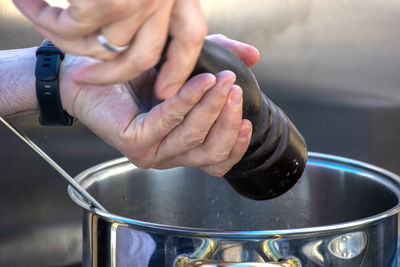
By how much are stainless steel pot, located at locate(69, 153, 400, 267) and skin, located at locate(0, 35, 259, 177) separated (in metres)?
0.08

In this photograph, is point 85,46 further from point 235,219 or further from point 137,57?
point 235,219

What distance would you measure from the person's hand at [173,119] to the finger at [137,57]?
0.11 m

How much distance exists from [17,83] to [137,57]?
1.10ft

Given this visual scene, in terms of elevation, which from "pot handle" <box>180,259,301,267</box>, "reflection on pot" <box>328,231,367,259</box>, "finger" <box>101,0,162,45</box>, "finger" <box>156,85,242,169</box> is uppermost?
"finger" <box>101,0,162,45</box>

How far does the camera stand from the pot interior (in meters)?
0.79

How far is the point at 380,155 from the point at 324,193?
26cm

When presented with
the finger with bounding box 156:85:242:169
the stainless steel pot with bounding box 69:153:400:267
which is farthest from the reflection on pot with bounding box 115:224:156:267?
the finger with bounding box 156:85:242:169

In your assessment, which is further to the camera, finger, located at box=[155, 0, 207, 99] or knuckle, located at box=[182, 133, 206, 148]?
knuckle, located at box=[182, 133, 206, 148]

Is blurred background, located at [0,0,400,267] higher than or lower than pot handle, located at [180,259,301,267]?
higher

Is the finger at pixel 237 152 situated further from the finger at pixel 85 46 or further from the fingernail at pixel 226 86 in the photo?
the finger at pixel 85 46

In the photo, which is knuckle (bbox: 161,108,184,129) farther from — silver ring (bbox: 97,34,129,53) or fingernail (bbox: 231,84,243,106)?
silver ring (bbox: 97,34,129,53)

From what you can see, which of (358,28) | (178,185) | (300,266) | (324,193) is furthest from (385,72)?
(300,266)

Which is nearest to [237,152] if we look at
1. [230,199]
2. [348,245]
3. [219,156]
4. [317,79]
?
[219,156]

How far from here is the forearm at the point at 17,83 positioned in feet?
2.30
